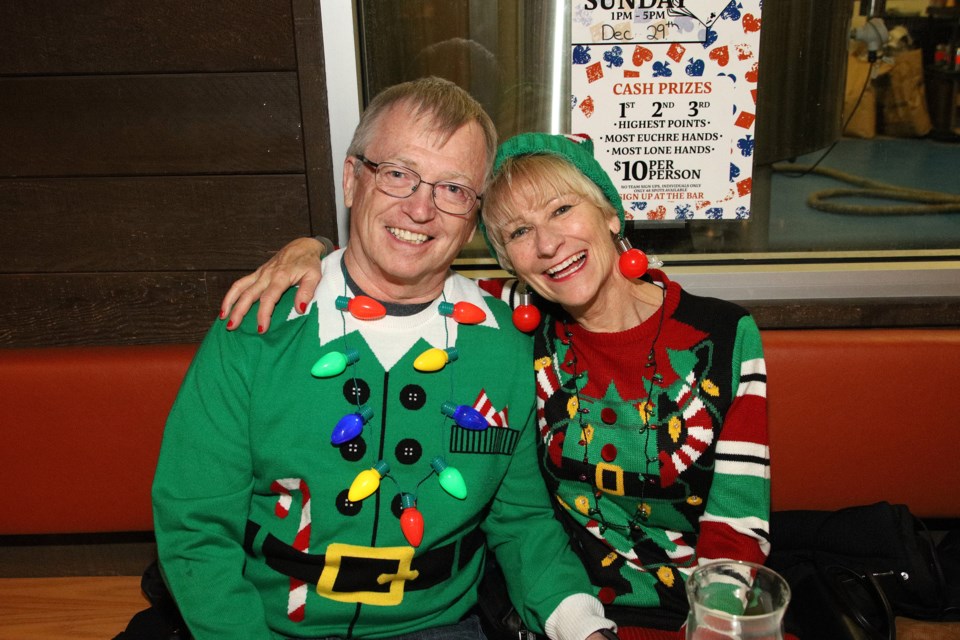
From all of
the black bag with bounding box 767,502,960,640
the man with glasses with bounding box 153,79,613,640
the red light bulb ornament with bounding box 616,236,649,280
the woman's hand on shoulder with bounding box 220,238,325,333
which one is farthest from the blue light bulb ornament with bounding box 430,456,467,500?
the black bag with bounding box 767,502,960,640

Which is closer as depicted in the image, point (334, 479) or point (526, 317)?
point (334, 479)

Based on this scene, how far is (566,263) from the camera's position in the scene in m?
1.52

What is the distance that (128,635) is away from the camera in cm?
159

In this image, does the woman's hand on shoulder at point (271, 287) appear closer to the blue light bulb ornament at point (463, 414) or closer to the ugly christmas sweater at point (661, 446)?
the blue light bulb ornament at point (463, 414)

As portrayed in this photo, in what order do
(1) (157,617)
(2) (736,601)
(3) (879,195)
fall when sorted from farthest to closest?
(3) (879,195) < (1) (157,617) < (2) (736,601)

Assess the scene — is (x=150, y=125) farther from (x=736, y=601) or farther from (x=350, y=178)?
(x=736, y=601)

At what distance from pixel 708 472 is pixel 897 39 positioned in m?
1.25

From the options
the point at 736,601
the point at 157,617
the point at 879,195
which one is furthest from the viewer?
the point at 879,195

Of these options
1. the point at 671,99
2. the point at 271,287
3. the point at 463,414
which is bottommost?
the point at 463,414

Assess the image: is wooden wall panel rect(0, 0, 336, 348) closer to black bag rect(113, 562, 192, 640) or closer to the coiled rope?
black bag rect(113, 562, 192, 640)

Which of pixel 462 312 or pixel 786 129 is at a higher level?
pixel 786 129

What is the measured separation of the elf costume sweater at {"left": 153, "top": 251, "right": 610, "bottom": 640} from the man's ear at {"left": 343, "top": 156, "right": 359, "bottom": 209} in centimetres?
12

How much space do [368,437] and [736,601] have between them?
697 millimetres

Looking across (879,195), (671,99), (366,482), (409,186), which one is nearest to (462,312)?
(409,186)
